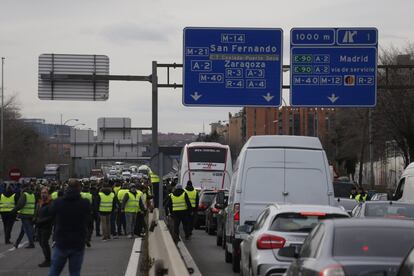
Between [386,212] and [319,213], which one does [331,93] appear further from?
[319,213]

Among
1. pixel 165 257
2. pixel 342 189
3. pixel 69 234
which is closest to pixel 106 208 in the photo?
pixel 165 257

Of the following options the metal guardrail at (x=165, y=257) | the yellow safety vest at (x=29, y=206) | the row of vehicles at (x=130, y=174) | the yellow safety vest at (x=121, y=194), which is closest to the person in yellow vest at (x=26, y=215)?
the yellow safety vest at (x=29, y=206)

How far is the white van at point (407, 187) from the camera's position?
75.8 ft

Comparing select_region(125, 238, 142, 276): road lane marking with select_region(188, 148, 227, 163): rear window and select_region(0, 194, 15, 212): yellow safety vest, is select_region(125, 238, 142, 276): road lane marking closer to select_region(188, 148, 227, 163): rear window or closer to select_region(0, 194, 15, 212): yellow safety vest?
select_region(0, 194, 15, 212): yellow safety vest

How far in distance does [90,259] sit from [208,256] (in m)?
2.90

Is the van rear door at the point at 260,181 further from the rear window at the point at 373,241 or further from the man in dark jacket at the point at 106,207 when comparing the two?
the man in dark jacket at the point at 106,207

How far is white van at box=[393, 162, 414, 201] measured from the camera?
23.1 m

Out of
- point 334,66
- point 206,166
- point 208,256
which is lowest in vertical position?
point 208,256

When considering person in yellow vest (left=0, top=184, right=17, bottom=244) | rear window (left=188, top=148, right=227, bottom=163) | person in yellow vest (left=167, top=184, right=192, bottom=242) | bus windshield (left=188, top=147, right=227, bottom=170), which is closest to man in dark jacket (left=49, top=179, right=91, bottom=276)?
person in yellow vest (left=167, top=184, right=192, bottom=242)

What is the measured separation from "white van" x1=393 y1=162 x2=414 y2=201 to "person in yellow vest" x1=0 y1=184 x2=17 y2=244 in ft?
37.5

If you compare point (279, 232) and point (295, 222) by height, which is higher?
point (295, 222)

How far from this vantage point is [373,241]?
8352 mm

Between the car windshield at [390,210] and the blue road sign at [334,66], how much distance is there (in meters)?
10.5

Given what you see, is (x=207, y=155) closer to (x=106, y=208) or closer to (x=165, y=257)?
(x=106, y=208)
